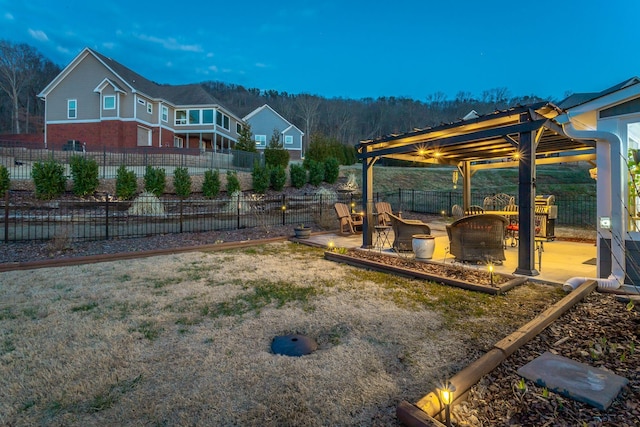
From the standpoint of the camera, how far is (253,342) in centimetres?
310

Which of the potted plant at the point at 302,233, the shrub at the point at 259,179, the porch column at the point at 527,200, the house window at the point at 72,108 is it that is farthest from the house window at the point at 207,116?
the porch column at the point at 527,200

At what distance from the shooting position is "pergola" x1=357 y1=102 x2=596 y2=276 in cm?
516

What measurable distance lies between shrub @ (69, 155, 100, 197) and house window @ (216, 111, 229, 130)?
15399 mm

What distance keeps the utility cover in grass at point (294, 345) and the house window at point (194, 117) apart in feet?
92.9

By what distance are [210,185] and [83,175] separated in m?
5.08

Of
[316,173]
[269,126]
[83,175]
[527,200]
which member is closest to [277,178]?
[316,173]

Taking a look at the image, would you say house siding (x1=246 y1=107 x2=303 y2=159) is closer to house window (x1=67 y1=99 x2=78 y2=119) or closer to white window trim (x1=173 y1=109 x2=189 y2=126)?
white window trim (x1=173 y1=109 x2=189 y2=126)

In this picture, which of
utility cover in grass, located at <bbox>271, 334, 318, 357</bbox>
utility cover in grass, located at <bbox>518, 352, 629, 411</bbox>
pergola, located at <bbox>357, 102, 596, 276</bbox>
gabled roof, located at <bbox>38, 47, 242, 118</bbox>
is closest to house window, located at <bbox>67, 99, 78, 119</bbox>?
gabled roof, located at <bbox>38, 47, 242, 118</bbox>

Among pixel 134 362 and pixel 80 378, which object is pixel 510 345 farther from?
pixel 80 378

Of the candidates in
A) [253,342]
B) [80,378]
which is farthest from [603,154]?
[80,378]

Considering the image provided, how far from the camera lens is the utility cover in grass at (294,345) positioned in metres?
2.93

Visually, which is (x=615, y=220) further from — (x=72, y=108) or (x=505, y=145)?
(x=72, y=108)

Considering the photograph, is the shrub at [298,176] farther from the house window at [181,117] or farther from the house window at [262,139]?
the house window at [262,139]

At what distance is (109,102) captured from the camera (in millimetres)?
23672
